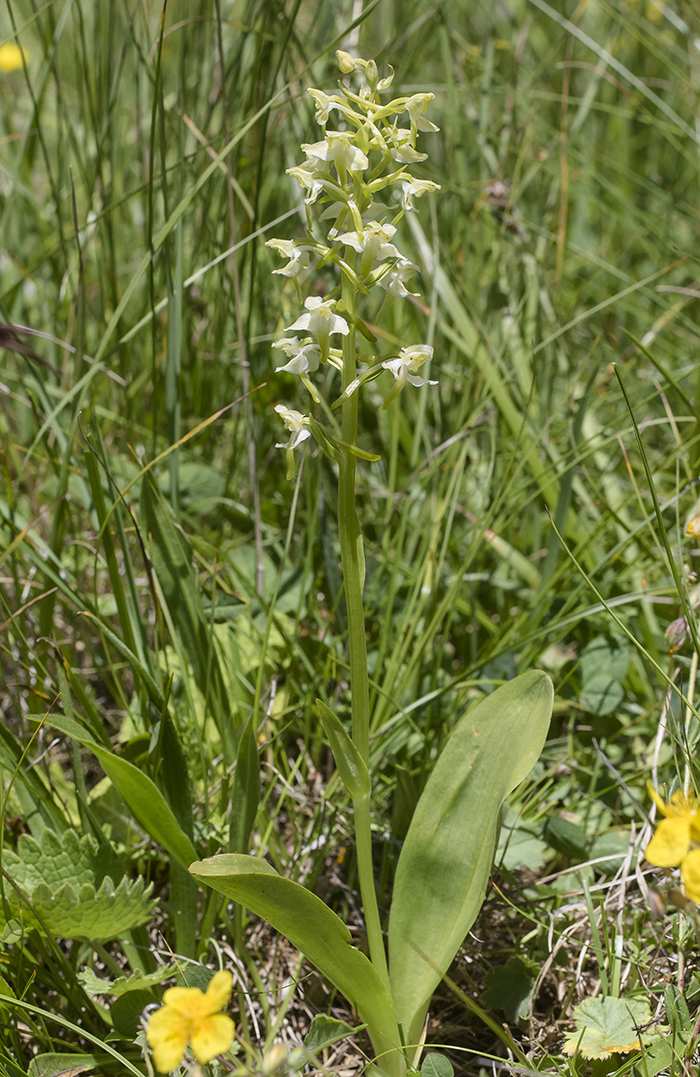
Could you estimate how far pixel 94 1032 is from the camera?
3.74 ft

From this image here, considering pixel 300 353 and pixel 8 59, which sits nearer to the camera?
pixel 300 353

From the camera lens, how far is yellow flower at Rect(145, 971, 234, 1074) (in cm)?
74

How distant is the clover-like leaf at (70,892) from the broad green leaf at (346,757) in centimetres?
30

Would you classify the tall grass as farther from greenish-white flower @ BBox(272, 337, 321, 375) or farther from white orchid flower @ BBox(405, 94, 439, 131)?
white orchid flower @ BBox(405, 94, 439, 131)

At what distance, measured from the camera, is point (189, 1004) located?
2.51 feet

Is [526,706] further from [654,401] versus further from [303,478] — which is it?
[654,401]

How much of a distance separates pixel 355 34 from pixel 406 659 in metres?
1.75

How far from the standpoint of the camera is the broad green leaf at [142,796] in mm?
1044

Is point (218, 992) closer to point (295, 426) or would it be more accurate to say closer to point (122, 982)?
point (122, 982)

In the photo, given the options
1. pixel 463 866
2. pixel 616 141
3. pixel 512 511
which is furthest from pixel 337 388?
pixel 616 141

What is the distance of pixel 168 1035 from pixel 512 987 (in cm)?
57


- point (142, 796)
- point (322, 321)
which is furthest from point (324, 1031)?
point (322, 321)

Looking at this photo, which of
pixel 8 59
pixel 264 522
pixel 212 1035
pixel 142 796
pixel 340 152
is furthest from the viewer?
pixel 8 59

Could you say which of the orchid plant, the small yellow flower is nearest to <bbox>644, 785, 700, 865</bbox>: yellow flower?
the orchid plant
